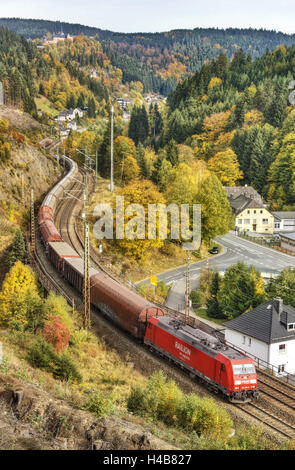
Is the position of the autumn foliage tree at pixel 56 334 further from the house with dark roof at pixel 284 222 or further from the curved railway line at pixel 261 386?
the house with dark roof at pixel 284 222

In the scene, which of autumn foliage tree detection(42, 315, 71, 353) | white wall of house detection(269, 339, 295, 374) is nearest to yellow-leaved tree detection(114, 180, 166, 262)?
white wall of house detection(269, 339, 295, 374)

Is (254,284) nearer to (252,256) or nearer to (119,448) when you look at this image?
(252,256)

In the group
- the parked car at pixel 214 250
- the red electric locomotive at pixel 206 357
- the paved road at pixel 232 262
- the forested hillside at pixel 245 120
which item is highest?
the forested hillside at pixel 245 120

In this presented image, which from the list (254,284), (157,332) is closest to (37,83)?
(254,284)

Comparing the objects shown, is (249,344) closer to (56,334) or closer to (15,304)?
(56,334)

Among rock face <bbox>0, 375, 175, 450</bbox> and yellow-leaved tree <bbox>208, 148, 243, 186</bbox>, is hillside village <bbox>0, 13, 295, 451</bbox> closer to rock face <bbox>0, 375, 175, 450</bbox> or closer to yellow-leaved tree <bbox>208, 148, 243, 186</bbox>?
rock face <bbox>0, 375, 175, 450</bbox>

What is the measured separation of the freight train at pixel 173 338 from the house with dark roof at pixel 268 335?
26.6 ft

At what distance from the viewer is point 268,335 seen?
34688mm

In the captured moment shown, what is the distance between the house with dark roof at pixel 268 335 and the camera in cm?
3462

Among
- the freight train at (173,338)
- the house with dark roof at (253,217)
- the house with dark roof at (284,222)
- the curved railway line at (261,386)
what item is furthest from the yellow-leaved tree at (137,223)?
the house with dark roof at (284,222)

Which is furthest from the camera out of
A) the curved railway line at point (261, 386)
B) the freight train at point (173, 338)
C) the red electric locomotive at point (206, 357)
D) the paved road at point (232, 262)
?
the paved road at point (232, 262)

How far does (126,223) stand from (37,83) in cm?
15112

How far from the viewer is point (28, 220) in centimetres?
5528

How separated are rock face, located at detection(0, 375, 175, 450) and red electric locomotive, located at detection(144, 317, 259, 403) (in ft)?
27.7
